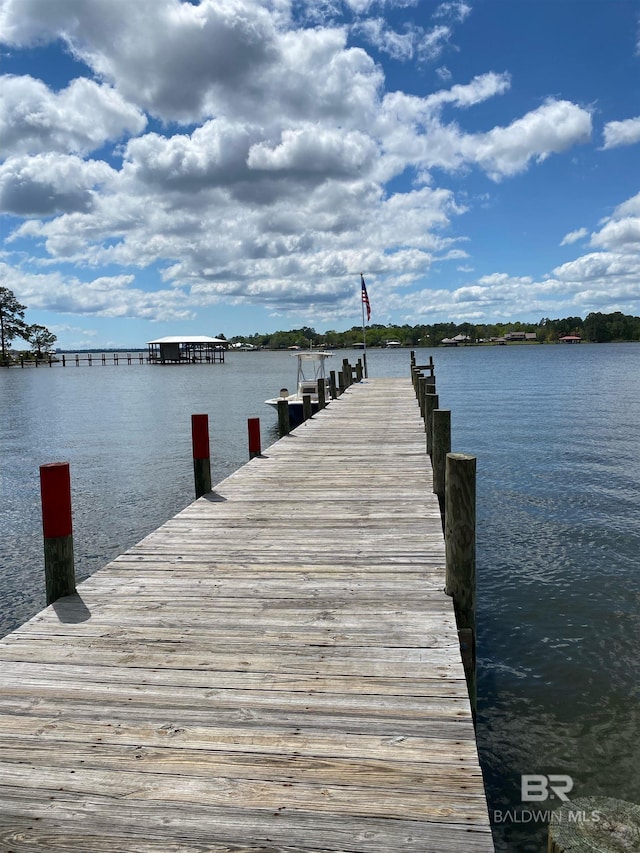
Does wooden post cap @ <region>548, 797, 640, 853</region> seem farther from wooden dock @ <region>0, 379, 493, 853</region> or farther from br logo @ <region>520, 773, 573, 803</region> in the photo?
br logo @ <region>520, 773, 573, 803</region>

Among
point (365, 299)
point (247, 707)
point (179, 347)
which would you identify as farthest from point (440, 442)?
point (179, 347)

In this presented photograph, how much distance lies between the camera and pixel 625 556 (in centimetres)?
1070

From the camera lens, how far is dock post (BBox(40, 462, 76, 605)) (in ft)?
17.2

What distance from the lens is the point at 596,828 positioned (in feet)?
6.70

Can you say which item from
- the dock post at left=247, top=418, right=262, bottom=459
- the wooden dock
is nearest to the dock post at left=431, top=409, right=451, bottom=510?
the wooden dock

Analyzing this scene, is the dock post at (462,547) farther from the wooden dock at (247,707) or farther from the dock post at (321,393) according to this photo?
the dock post at (321,393)

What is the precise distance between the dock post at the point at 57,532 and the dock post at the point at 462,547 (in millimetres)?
3101

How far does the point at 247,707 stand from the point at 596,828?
193 cm

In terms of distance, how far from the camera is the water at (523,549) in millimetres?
5824

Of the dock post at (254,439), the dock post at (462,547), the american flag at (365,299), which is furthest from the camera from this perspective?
the american flag at (365,299)

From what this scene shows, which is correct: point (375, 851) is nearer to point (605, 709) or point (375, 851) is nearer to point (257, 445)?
point (605, 709)

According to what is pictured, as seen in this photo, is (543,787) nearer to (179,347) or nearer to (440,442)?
(440,442)

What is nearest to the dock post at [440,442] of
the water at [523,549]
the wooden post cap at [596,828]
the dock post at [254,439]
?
the water at [523,549]

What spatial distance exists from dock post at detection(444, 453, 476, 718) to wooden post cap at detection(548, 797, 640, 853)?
2755mm
